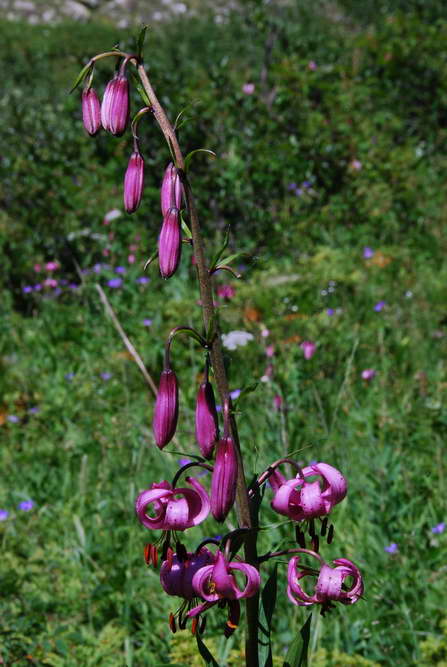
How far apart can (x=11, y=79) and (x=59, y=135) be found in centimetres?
667

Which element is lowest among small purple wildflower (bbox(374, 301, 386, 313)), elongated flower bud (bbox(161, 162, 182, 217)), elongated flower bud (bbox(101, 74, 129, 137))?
elongated flower bud (bbox(161, 162, 182, 217))

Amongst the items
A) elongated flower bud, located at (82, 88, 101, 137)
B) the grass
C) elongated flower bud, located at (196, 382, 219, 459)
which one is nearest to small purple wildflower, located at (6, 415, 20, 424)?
the grass

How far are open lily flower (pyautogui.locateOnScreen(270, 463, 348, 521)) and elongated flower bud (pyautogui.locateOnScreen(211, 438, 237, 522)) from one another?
9cm

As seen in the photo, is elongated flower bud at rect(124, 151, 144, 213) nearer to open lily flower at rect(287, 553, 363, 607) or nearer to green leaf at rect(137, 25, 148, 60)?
green leaf at rect(137, 25, 148, 60)

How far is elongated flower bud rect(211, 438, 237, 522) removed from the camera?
108 centimetres

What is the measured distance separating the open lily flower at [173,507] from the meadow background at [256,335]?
0.29 meters

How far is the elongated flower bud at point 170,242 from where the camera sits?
116 centimetres

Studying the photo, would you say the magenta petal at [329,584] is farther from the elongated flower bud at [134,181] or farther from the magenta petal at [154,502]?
the elongated flower bud at [134,181]

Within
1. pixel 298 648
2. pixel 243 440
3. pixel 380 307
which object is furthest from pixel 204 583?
pixel 380 307

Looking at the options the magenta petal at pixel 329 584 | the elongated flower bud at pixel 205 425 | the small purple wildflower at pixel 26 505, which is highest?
the small purple wildflower at pixel 26 505

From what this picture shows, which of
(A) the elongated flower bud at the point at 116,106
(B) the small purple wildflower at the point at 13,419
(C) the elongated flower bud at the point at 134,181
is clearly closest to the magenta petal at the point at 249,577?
(C) the elongated flower bud at the point at 134,181

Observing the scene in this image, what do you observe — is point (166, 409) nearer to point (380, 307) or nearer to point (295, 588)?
point (295, 588)

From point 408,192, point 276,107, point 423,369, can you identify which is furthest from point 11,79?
point 423,369

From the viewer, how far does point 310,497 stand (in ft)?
3.75
